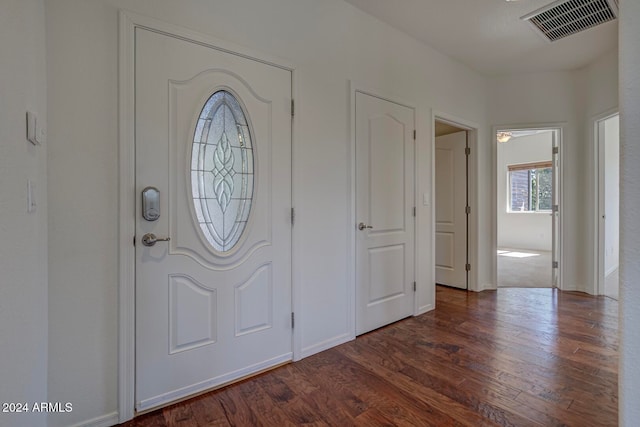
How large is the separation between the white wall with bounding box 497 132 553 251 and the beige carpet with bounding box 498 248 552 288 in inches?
12.1

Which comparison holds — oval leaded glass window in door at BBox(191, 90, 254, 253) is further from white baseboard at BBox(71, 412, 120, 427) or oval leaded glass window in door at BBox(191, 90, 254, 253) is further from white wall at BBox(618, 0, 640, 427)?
white wall at BBox(618, 0, 640, 427)

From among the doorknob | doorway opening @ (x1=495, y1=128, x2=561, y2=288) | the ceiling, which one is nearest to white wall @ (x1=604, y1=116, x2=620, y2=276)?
the ceiling

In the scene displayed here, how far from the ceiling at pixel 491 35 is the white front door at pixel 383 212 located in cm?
73

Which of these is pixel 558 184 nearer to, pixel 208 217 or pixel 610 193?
pixel 610 193

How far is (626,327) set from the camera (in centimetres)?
69

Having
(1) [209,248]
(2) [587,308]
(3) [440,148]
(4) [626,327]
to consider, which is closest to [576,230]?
(2) [587,308]

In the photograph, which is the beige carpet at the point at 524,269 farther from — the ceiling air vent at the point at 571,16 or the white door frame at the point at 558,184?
the ceiling air vent at the point at 571,16

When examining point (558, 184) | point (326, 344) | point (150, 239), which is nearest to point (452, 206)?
point (558, 184)

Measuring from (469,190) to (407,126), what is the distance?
1528 millimetres

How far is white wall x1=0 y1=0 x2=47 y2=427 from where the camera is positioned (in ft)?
3.04

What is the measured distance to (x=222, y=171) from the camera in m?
1.92

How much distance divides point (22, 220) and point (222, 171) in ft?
3.21

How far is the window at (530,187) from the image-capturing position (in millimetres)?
7391

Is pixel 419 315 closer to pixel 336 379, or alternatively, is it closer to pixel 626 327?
pixel 336 379
